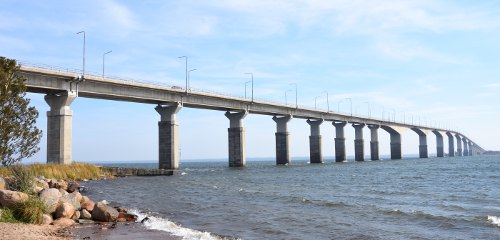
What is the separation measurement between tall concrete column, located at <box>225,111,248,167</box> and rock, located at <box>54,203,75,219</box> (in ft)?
251

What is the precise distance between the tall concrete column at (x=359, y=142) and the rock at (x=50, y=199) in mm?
139514

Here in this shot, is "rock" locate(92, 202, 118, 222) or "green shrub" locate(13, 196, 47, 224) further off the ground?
"green shrub" locate(13, 196, 47, 224)

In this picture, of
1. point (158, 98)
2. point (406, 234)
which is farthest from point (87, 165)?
point (406, 234)

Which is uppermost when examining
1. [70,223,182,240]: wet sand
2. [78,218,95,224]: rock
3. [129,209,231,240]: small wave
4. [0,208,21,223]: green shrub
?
[0,208,21,223]: green shrub

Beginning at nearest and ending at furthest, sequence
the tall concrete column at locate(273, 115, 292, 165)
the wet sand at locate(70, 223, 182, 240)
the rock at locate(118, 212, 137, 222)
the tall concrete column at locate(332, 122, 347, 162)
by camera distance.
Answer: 1. the wet sand at locate(70, 223, 182, 240)
2. the rock at locate(118, 212, 137, 222)
3. the tall concrete column at locate(273, 115, 292, 165)
4. the tall concrete column at locate(332, 122, 347, 162)

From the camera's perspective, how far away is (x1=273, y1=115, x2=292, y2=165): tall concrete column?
113 metres

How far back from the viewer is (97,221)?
69.5 feet

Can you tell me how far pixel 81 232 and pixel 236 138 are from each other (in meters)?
79.5

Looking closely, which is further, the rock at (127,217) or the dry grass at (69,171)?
the dry grass at (69,171)

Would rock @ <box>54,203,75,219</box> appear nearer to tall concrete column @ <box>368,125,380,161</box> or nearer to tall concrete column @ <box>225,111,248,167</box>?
tall concrete column @ <box>225,111,248,167</box>

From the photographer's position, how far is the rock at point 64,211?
20.2 meters

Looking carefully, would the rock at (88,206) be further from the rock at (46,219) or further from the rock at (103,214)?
the rock at (46,219)

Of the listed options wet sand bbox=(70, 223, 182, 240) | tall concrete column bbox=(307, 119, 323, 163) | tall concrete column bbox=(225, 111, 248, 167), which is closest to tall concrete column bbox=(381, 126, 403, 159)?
tall concrete column bbox=(307, 119, 323, 163)

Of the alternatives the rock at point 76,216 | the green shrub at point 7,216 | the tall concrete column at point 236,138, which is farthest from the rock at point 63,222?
the tall concrete column at point 236,138
